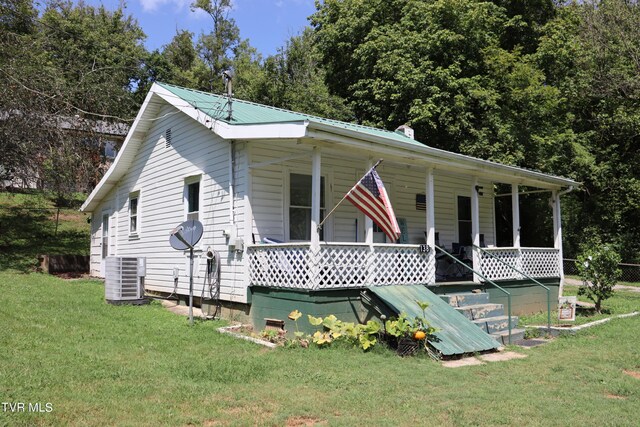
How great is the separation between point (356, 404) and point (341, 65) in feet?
72.0

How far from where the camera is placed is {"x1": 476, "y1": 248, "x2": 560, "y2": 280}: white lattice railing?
11742 millimetres

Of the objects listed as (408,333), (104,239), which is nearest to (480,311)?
(408,333)

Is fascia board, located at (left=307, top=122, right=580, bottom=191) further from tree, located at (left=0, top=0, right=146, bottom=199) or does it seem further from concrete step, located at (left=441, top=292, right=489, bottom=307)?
tree, located at (left=0, top=0, right=146, bottom=199)

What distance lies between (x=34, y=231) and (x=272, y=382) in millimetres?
22890

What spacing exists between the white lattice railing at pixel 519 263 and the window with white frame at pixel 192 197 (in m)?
6.39

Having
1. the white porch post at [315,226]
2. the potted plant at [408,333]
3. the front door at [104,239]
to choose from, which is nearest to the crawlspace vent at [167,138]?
the front door at [104,239]

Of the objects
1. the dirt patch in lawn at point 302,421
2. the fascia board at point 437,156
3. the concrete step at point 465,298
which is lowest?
the dirt patch in lawn at point 302,421

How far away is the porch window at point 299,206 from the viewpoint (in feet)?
34.0

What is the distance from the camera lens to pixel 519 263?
494 inches

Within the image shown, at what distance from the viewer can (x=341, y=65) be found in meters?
25.2

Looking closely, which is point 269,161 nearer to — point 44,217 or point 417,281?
point 417,281

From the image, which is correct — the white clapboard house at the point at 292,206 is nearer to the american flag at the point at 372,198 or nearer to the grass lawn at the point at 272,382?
the american flag at the point at 372,198

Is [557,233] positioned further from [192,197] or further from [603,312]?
[192,197]

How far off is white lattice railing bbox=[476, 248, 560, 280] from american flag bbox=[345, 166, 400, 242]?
393 cm
